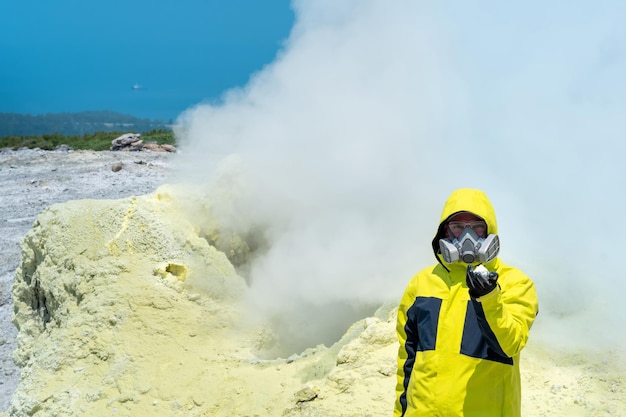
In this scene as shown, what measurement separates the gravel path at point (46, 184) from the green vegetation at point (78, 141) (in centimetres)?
285

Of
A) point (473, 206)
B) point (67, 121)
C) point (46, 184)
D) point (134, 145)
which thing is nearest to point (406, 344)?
point (473, 206)

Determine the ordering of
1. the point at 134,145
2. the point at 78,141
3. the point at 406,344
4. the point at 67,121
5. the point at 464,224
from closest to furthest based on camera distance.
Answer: the point at 464,224, the point at 406,344, the point at 134,145, the point at 78,141, the point at 67,121

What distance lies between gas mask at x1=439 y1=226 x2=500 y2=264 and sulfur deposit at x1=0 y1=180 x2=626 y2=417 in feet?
4.52

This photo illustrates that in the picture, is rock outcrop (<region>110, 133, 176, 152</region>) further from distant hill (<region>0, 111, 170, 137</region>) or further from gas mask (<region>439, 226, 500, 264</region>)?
distant hill (<region>0, 111, 170, 137</region>)

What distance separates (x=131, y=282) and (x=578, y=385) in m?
2.86

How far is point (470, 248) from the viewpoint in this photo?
1.75 metres

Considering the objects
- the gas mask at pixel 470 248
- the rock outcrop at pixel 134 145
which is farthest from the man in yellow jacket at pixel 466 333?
the rock outcrop at pixel 134 145

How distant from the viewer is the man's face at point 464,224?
1.85 m

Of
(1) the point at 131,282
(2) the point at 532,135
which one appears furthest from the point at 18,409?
(2) the point at 532,135

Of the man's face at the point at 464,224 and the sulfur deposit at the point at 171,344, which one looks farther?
the sulfur deposit at the point at 171,344

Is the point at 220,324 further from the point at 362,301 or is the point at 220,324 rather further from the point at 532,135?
the point at 532,135

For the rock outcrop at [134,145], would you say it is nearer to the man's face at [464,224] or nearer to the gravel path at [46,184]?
the gravel path at [46,184]

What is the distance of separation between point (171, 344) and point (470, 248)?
2680 mm

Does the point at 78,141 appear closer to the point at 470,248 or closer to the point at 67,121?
the point at 470,248
